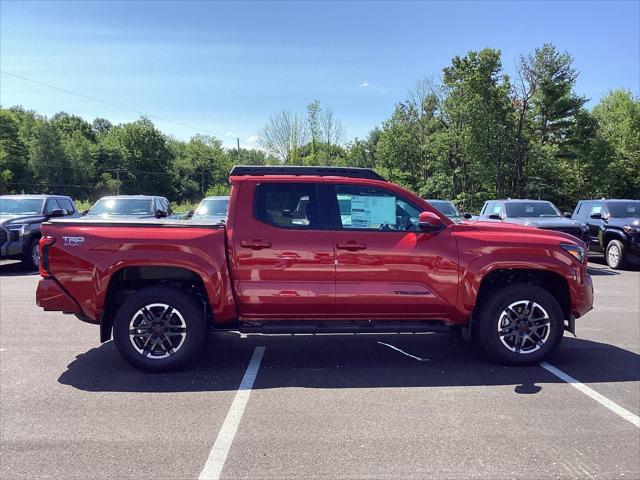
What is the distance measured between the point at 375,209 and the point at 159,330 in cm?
253

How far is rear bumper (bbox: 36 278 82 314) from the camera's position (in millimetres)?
4828

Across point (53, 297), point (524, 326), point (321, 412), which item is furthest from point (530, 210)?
point (53, 297)

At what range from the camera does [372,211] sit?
16.8ft

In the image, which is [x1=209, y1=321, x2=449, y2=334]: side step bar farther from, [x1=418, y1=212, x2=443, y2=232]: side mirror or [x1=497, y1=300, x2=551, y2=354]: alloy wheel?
[x1=418, y1=212, x2=443, y2=232]: side mirror

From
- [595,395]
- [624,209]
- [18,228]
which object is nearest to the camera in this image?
[595,395]

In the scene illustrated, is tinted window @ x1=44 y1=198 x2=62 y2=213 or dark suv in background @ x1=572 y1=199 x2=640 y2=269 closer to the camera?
dark suv in background @ x1=572 y1=199 x2=640 y2=269

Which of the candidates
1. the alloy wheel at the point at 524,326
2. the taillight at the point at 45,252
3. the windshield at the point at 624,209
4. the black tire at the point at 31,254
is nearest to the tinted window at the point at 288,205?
the taillight at the point at 45,252

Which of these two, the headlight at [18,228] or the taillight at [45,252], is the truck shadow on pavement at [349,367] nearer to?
the taillight at [45,252]

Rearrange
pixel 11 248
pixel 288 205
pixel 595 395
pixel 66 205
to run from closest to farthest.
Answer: pixel 595 395
pixel 288 205
pixel 11 248
pixel 66 205

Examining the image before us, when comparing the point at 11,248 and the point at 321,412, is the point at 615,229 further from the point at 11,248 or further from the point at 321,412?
the point at 11,248

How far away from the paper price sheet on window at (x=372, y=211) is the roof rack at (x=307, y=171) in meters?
0.28

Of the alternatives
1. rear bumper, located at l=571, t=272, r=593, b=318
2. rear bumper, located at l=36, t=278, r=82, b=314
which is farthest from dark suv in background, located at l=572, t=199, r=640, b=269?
rear bumper, located at l=36, t=278, r=82, b=314

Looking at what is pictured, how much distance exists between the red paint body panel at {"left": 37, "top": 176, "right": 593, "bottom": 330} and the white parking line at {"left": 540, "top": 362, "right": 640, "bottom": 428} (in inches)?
30.6

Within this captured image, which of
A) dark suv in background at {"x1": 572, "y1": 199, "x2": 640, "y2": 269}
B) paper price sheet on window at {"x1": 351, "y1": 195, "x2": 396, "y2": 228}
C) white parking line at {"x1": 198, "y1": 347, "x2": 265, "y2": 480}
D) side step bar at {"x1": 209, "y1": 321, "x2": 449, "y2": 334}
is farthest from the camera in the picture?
dark suv in background at {"x1": 572, "y1": 199, "x2": 640, "y2": 269}
